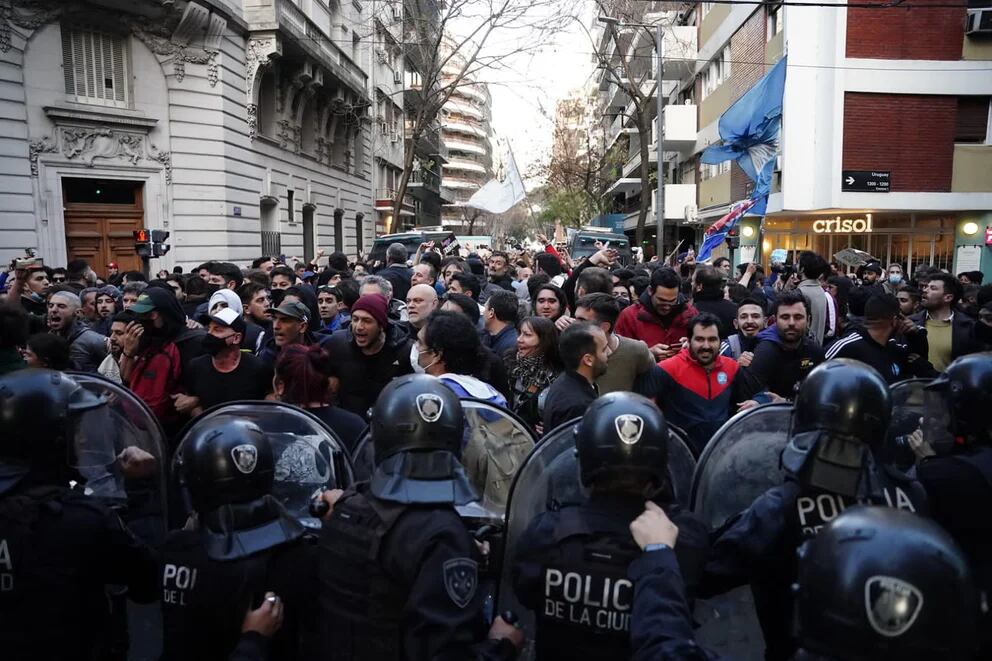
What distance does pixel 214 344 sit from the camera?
4.35 metres

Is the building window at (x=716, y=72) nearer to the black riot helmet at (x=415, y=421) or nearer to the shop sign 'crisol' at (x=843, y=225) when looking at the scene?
the shop sign 'crisol' at (x=843, y=225)

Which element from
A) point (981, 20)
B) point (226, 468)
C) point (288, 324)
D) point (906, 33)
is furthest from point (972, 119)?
point (226, 468)

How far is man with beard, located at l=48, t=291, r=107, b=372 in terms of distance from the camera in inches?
225

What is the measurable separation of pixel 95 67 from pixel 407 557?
16731 millimetres

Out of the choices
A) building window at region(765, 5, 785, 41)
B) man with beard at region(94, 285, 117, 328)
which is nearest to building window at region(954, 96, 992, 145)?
building window at region(765, 5, 785, 41)

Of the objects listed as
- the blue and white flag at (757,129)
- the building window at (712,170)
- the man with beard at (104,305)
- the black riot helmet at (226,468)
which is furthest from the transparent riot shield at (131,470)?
the building window at (712,170)

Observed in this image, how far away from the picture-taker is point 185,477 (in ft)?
7.22

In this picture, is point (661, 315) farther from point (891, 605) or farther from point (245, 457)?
point (891, 605)

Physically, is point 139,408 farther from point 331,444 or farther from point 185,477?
point 185,477

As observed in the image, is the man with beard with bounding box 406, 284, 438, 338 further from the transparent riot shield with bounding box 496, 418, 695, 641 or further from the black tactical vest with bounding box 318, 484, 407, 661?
the black tactical vest with bounding box 318, 484, 407, 661

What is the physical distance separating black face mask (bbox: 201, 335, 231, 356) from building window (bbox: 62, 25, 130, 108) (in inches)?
521

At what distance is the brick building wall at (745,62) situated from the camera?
20.6 m

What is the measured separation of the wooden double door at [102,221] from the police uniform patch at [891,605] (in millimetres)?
15714

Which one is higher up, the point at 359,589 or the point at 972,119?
the point at 972,119
